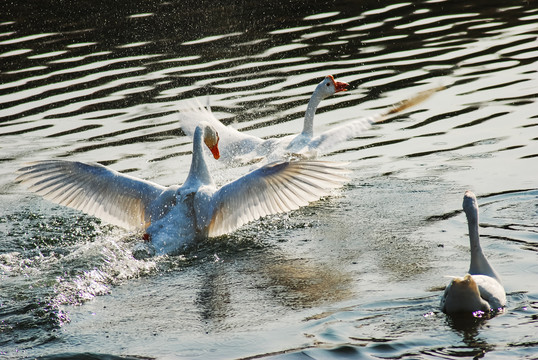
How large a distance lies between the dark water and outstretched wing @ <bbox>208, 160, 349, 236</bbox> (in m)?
0.33

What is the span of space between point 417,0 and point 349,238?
11.7 m

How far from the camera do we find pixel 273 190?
28.4 ft

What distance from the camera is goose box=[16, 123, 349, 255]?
8.54 m

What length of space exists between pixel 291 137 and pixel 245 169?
2.68ft

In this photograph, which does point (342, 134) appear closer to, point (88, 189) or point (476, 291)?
point (88, 189)

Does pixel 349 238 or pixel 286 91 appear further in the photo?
pixel 286 91

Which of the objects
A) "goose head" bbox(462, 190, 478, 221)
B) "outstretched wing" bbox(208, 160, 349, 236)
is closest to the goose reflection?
"outstretched wing" bbox(208, 160, 349, 236)

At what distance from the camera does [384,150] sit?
1127cm

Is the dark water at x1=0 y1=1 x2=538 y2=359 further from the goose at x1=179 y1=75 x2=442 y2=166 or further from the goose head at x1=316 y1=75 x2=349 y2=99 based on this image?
the goose head at x1=316 y1=75 x2=349 y2=99

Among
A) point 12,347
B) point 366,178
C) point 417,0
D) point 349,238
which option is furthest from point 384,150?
point 417,0

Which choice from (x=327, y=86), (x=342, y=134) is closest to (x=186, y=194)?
(x=342, y=134)

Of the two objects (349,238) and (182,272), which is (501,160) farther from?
(182,272)

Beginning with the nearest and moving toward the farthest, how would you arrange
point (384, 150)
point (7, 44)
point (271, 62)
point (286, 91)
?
point (384, 150) → point (286, 91) → point (271, 62) → point (7, 44)

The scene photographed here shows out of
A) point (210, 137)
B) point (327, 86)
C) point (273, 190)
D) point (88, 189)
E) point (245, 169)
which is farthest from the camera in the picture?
point (327, 86)
